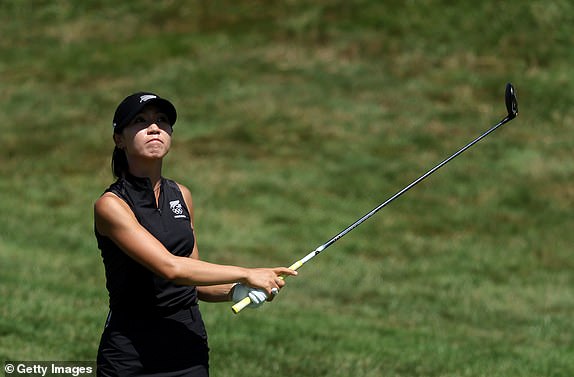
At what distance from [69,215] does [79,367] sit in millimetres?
12780

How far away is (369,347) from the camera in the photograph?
1287 cm

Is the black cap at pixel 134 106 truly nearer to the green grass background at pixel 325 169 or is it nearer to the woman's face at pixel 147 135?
the woman's face at pixel 147 135

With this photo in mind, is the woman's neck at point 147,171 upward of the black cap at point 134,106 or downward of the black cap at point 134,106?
downward

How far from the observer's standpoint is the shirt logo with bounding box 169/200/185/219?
19.6 feet

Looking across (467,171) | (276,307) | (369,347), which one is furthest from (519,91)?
(369,347)

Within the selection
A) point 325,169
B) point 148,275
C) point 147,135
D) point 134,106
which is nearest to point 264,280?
point 148,275

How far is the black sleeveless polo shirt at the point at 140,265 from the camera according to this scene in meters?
5.81

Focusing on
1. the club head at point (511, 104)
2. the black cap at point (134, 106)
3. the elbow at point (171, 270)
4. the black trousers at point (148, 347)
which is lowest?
the black trousers at point (148, 347)

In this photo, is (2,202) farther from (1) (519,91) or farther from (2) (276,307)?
(1) (519,91)

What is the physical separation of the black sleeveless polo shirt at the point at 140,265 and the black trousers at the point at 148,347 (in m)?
0.06

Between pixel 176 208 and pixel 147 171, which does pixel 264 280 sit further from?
pixel 147 171

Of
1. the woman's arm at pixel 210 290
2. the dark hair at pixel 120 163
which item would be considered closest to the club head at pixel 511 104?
the woman's arm at pixel 210 290

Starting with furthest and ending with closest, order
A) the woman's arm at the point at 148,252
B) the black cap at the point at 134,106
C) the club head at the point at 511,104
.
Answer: the club head at the point at 511,104 < the black cap at the point at 134,106 < the woman's arm at the point at 148,252

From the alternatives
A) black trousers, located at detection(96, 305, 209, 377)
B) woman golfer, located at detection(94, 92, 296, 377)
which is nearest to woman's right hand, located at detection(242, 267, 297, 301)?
woman golfer, located at detection(94, 92, 296, 377)
